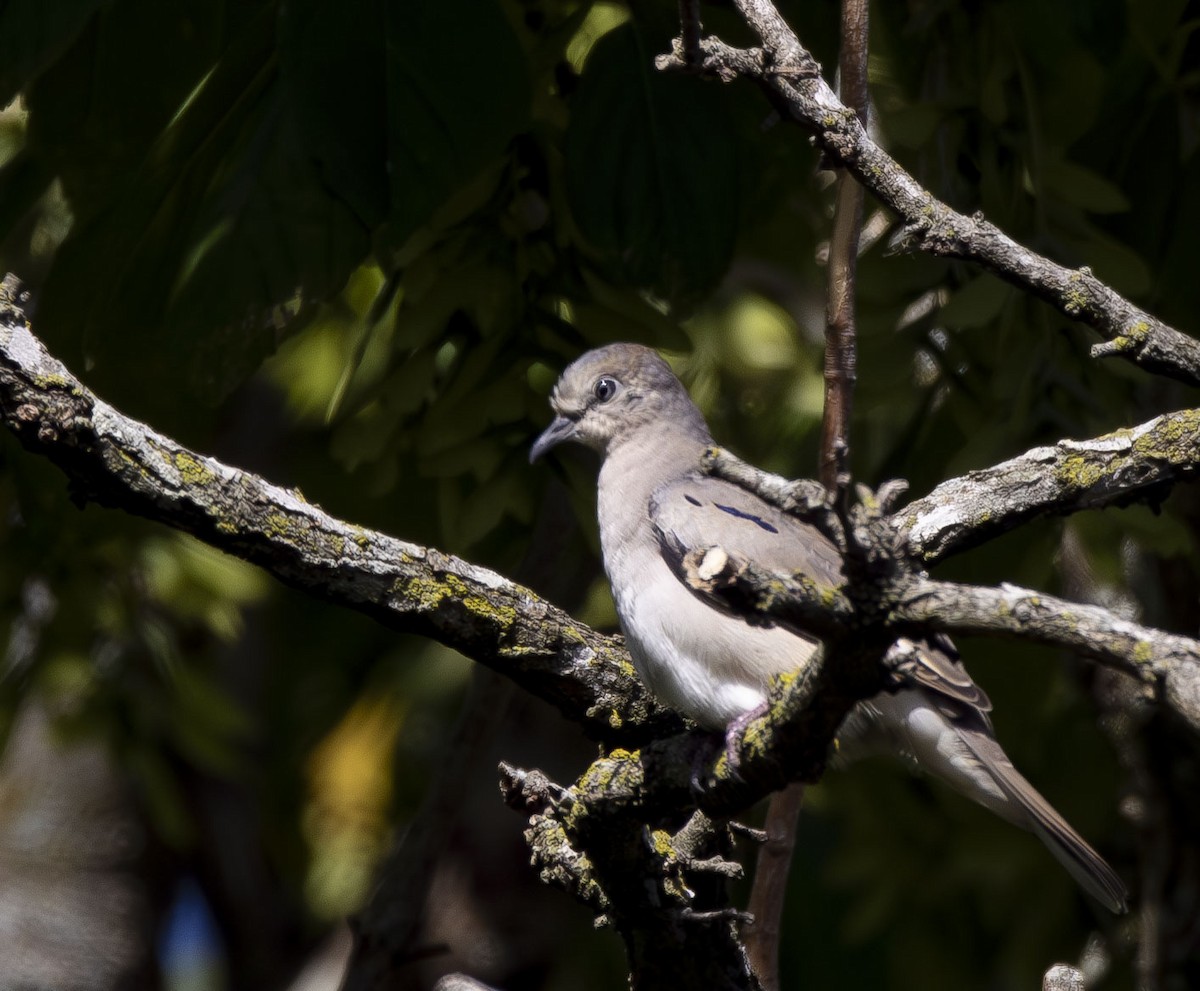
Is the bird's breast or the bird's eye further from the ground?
the bird's eye

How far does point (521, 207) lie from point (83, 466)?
197cm

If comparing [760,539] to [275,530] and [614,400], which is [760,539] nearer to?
[614,400]

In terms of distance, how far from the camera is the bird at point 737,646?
12.5ft

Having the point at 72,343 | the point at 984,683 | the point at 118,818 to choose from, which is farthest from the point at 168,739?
the point at 984,683

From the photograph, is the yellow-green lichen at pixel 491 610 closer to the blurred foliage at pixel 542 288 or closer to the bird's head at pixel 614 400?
the blurred foliage at pixel 542 288

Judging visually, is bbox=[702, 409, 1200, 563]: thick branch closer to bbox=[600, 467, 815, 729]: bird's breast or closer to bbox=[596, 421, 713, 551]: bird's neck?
bbox=[600, 467, 815, 729]: bird's breast

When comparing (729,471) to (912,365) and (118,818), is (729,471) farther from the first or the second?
(118,818)

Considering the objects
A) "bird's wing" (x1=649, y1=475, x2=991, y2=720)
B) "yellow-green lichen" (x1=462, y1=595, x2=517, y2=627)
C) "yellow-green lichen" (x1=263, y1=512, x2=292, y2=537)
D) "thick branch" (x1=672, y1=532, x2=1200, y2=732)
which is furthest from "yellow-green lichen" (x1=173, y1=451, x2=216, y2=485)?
"bird's wing" (x1=649, y1=475, x2=991, y2=720)

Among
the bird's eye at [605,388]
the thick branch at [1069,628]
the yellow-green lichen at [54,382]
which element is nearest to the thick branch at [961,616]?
the thick branch at [1069,628]

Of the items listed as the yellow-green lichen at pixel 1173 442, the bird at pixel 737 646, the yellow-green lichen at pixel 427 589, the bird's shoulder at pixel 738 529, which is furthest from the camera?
the bird's shoulder at pixel 738 529

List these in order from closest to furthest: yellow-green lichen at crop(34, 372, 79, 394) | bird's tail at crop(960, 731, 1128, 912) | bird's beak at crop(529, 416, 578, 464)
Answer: yellow-green lichen at crop(34, 372, 79, 394), bird's tail at crop(960, 731, 1128, 912), bird's beak at crop(529, 416, 578, 464)

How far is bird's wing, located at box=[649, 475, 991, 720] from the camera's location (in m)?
3.86

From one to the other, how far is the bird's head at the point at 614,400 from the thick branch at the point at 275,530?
3.97 feet

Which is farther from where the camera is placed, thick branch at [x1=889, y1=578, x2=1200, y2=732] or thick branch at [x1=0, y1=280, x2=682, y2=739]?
thick branch at [x1=0, y1=280, x2=682, y2=739]
